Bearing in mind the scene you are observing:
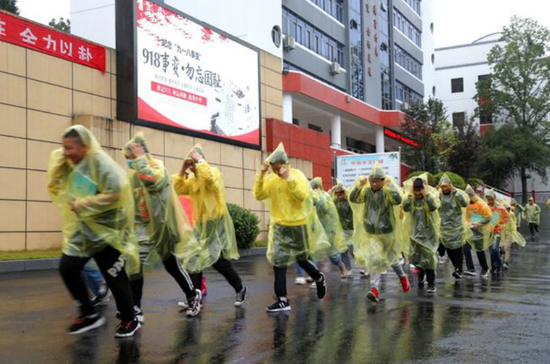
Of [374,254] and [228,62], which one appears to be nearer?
[374,254]

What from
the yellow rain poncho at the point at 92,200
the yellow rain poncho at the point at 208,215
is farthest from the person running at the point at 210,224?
the yellow rain poncho at the point at 92,200

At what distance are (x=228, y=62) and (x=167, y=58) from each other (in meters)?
3.30

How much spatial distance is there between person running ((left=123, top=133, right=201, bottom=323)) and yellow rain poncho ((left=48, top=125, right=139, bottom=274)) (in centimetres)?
85

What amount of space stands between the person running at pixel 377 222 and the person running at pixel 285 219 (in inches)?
43.6

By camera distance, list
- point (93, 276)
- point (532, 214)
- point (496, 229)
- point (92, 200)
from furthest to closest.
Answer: point (532, 214) < point (496, 229) < point (93, 276) < point (92, 200)

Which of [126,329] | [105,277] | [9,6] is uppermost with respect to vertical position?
[9,6]

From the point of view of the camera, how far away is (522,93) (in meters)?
53.3

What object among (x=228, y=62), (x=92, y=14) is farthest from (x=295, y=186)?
(x=92, y=14)

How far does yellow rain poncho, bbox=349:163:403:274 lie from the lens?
812 centimetres

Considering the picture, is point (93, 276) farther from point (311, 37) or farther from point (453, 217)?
point (311, 37)

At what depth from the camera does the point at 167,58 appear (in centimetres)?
1897

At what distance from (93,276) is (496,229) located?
25.9 feet

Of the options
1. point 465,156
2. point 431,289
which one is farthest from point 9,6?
point 431,289

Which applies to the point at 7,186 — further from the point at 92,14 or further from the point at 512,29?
the point at 512,29
